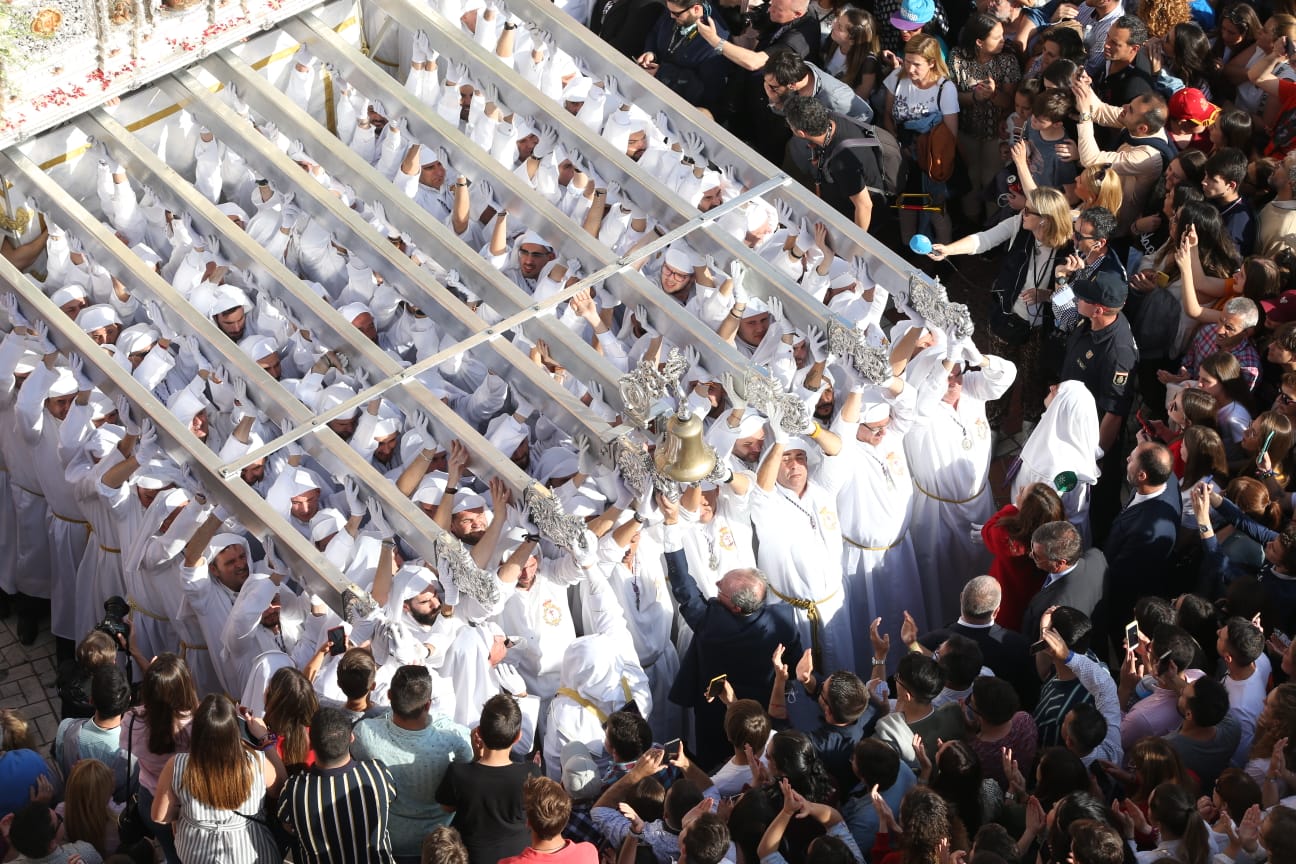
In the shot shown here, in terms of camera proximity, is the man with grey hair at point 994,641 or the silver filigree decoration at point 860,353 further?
the silver filigree decoration at point 860,353

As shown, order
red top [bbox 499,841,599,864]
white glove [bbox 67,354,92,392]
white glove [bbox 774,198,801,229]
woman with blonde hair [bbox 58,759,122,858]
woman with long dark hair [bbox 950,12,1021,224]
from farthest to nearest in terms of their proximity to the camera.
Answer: woman with long dark hair [bbox 950,12,1021,224] < white glove [bbox 774,198,801,229] < white glove [bbox 67,354,92,392] < woman with blonde hair [bbox 58,759,122,858] < red top [bbox 499,841,599,864]

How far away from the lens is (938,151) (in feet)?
37.9

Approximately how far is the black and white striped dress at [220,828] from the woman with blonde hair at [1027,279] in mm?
5117

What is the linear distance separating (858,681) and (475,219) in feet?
14.1

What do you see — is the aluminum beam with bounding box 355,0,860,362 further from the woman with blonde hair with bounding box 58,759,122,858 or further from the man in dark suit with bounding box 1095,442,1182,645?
the woman with blonde hair with bounding box 58,759,122,858

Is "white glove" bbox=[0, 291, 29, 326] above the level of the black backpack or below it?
below

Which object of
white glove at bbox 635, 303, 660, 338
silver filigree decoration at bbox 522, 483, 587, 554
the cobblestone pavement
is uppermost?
silver filigree decoration at bbox 522, 483, 587, 554

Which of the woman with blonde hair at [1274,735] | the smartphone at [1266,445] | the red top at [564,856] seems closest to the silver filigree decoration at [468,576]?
the red top at [564,856]

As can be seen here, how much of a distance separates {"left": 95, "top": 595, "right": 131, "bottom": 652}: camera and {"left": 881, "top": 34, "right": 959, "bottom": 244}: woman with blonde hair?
5791 millimetres

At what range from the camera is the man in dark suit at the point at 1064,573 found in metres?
8.61

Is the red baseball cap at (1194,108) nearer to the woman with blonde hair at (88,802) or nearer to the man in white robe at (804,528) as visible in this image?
the man in white robe at (804,528)

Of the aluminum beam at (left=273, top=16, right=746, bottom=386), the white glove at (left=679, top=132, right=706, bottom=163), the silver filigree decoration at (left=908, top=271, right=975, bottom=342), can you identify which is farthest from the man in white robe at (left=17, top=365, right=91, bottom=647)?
the silver filigree decoration at (left=908, top=271, right=975, bottom=342)

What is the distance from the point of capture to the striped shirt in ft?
23.9

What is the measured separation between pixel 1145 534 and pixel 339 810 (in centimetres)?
413
